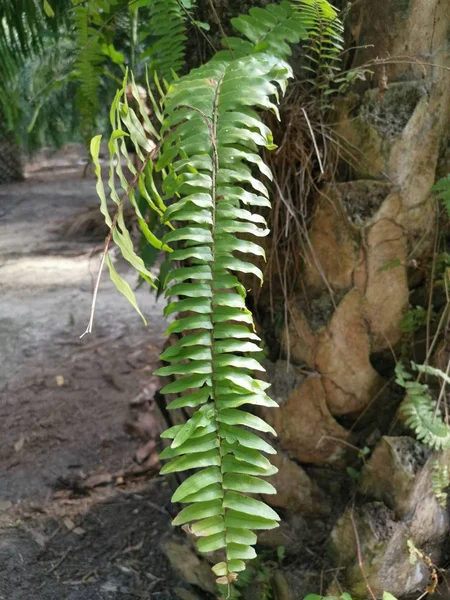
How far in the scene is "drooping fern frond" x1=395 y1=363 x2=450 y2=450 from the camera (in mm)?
1556

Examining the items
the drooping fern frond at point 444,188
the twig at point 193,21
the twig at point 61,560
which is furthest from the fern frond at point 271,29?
the twig at point 61,560

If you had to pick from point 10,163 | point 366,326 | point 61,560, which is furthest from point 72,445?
point 10,163

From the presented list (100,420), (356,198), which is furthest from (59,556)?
(356,198)

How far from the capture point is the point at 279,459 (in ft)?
5.79

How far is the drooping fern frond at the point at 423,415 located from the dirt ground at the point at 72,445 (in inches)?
41.7

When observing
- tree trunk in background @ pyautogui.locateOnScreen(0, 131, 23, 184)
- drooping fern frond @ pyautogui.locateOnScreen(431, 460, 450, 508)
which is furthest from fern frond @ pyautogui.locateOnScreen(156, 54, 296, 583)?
tree trunk in background @ pyautogui.locateOnScreen(0, 131, 23, 184)

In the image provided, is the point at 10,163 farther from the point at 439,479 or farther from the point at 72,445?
the point at 439,479

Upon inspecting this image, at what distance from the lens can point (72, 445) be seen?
2.83 m

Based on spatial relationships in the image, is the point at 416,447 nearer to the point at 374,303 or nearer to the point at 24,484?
the point at 374,303

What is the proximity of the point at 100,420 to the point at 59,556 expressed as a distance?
91 cm

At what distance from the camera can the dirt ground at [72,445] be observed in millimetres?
2104

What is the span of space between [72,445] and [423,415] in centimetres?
182

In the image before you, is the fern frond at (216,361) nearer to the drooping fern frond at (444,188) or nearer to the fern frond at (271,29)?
the fern frond at (271,29)

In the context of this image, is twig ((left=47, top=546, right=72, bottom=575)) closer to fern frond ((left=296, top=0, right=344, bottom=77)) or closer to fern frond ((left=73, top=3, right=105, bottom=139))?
fern frond ((left=73, top=3, right=105, bottom=139))
